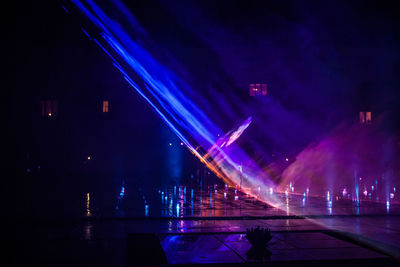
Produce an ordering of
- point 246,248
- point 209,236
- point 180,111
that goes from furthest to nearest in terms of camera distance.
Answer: point 180,111 → point 209,236 → point 246,248

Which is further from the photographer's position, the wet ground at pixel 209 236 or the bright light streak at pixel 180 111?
the bright light streak at pixel 180 111

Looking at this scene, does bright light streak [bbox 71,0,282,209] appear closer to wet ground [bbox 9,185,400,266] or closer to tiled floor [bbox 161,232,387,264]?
wet ground [bbox 9,185,400,266]

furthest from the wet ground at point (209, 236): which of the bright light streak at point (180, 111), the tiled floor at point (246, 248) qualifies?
the bright light streak at point (180, 111)

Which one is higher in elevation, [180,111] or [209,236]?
[180,111]

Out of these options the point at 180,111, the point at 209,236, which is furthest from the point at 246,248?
the point at 180,111

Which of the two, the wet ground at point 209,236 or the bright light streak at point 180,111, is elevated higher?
the bright light streak at point 180,111

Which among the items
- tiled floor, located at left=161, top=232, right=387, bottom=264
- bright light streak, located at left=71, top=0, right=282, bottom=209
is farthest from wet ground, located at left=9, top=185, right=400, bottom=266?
bright light streak, located at left=71, top=0, right=282, bottom=209

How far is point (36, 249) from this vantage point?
786cm

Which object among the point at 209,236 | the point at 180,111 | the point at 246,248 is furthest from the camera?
the point at 180,111

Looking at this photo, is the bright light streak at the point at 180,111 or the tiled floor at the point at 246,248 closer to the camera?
the tiled floor at the point at 246,248

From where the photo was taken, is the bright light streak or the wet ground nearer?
the wet ground

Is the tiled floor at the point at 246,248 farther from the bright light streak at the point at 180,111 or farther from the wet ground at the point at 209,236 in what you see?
the bright light streak at the point at 180,111

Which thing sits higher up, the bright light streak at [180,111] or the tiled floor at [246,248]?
the bright light streak at [180,111]

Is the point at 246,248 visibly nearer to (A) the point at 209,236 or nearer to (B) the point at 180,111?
(A) the point at 209,236
